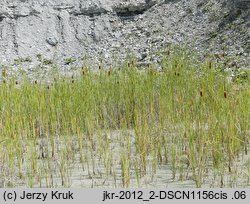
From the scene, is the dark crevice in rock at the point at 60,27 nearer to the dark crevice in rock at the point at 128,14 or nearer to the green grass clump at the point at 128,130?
the dark crevice in rock at the point at 128,14

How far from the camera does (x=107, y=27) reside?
19.4 meters

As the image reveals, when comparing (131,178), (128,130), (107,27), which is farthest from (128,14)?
(131,178)

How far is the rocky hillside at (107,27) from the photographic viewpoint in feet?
Answer: 51.0

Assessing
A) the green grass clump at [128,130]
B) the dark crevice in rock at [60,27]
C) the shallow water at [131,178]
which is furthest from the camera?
the dark crevice in rock at [60,27]

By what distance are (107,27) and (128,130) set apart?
14.5 m

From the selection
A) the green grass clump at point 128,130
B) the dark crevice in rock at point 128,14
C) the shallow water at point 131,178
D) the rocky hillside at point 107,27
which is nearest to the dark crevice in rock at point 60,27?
the rocky hillside at point 107,27

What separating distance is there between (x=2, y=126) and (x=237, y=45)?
9.37 metres

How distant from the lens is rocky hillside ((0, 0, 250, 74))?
15.5 metres

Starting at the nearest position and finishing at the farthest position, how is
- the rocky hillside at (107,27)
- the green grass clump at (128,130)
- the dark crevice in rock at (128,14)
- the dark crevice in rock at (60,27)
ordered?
the green grass clump at (128,130)
the rocky hillside at (107,27)
the dark crevice in rock at (60,27)
the dark crevice in rock at (128,14)

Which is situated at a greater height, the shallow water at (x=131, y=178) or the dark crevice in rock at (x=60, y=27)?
the dark crevice in rock at (x=60, y=27)

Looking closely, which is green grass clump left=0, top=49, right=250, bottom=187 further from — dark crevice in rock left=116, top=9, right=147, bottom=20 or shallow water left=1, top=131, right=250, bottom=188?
dark crevice in rock left=116, top=9, right=147, bottom=20

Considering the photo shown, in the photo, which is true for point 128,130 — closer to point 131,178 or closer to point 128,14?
point 131,178

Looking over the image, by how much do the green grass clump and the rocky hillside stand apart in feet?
25.9

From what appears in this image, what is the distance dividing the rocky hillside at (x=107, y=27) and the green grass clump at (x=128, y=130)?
7882 mm
